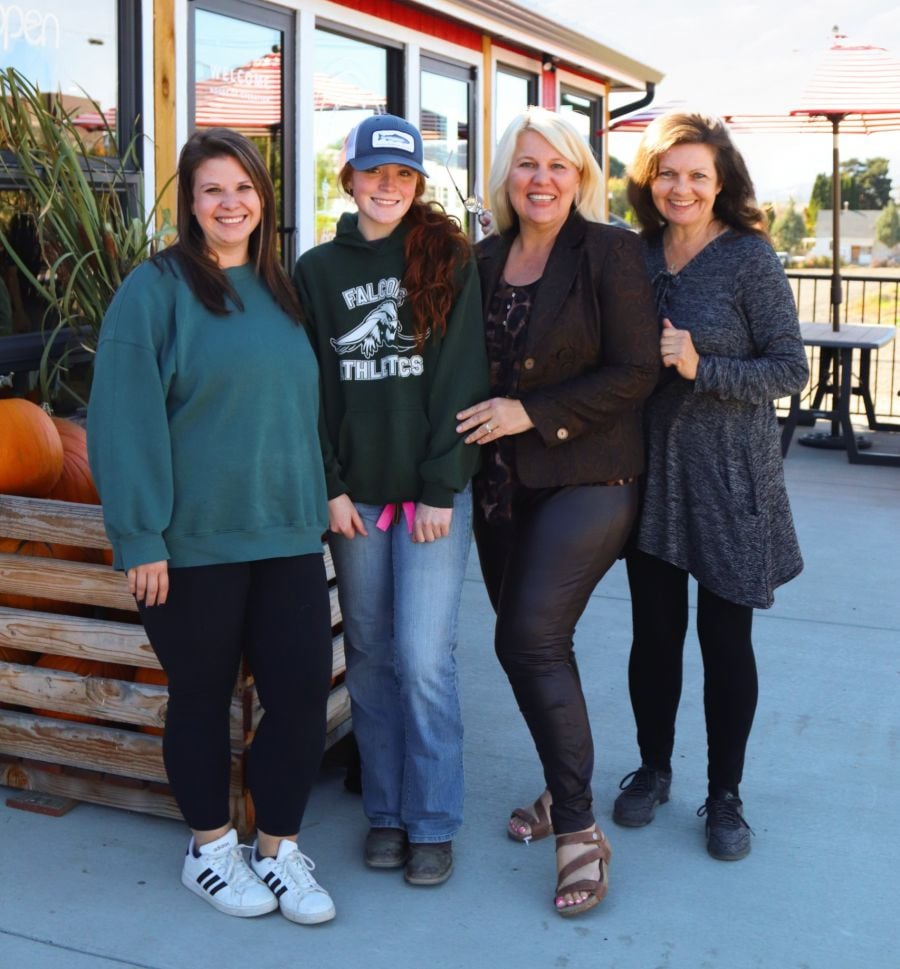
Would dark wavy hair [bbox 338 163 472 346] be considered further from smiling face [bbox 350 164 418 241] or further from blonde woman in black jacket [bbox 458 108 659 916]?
blonde woman in black jacket [bbox 458 108 659 916]

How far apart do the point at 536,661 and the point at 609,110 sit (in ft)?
31.5

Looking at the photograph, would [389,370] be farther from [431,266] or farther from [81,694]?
[81,694]

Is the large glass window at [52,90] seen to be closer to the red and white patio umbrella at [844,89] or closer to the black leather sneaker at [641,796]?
the black leather sneaker at [641,796]

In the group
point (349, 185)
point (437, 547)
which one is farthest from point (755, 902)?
point (349, 185)

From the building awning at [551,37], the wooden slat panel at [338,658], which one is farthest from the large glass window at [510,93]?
the wooden slat panel at [338,658]

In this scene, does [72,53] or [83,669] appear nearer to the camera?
[83,669]

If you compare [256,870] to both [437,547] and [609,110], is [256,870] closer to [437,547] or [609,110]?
[437,547]

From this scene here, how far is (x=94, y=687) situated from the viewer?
327cm

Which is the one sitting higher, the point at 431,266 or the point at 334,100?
the point at 334,100

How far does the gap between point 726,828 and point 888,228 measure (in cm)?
4725

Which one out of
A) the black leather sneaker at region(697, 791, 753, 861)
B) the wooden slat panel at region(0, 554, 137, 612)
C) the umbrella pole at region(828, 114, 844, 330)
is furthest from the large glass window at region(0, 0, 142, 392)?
the umbrella pole at region(828, 114, 844, 330)

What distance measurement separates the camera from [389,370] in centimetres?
278

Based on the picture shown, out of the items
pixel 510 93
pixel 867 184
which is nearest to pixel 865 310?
pixel 510 93

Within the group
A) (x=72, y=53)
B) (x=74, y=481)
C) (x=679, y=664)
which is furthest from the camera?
(x=72, y=53)
